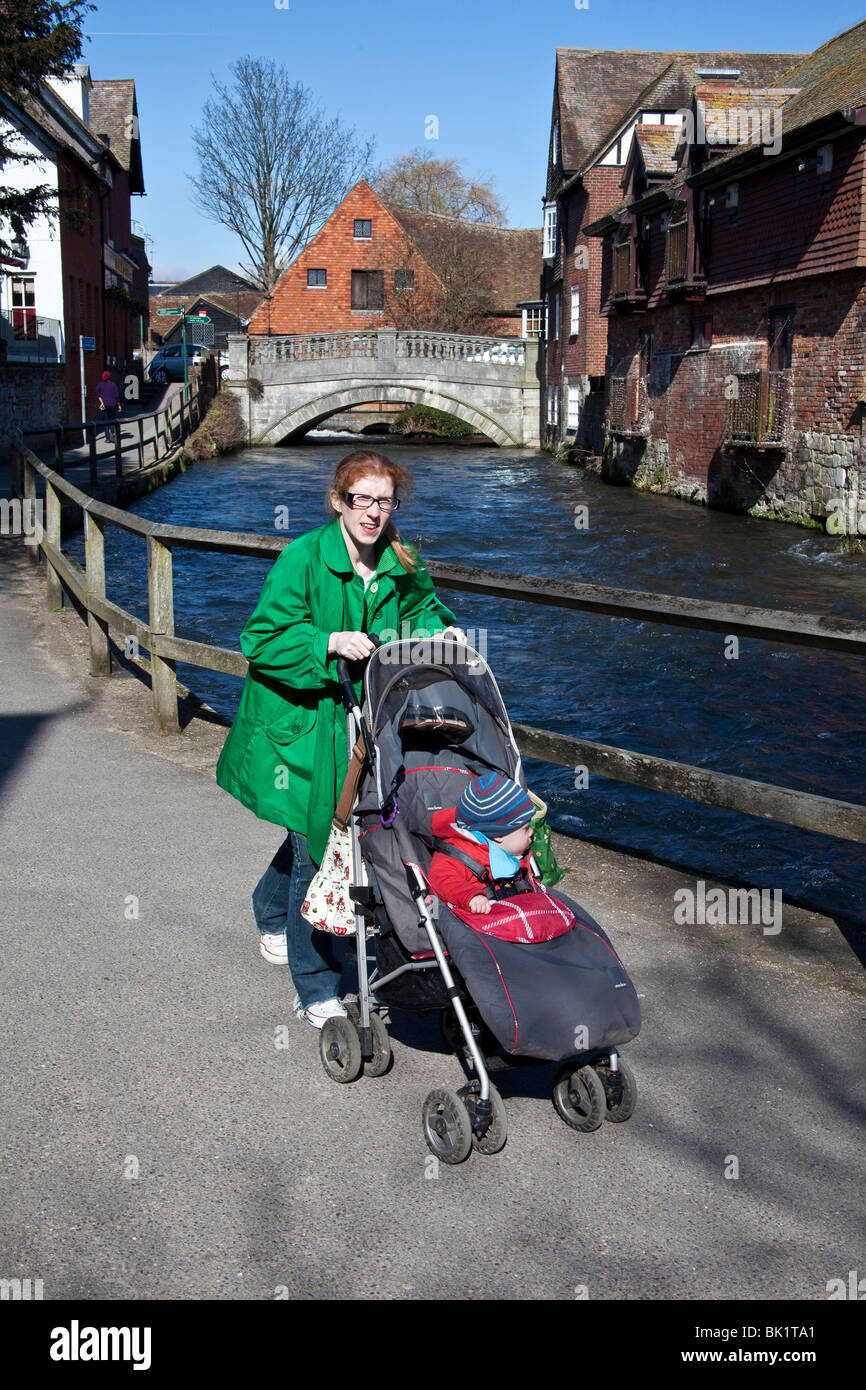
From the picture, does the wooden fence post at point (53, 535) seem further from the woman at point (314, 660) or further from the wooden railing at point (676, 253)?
the wooden railing at point (676, 253)

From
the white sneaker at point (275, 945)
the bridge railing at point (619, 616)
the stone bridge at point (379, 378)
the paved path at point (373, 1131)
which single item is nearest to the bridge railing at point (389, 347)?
the stone bridge at point (379, 378)

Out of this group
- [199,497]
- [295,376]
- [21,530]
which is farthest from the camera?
[295,376]

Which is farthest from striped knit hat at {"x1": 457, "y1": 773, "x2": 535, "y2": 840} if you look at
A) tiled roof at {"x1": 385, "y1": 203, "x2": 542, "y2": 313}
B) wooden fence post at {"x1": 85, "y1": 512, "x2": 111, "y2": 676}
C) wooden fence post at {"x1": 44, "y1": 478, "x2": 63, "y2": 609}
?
tiled roof at {"x1": 385, "y1": 203, "x2": 542, "y2": 313}

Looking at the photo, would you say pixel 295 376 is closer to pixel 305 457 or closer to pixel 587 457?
pixel 305 457

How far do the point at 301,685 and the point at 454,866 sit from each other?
675 millimetres

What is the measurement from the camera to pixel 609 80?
4422 centimetres

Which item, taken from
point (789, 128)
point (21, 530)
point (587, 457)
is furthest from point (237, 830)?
point (587, 457)

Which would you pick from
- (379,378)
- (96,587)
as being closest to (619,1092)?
(96,587)

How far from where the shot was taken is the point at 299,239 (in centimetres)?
6556

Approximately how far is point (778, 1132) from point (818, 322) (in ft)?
69.0

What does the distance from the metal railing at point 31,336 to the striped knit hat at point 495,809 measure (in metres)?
33.1

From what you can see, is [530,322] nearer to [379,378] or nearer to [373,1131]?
[379,378]

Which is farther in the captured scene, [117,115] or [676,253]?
[117,115]

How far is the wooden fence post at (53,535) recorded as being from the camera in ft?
35.5
